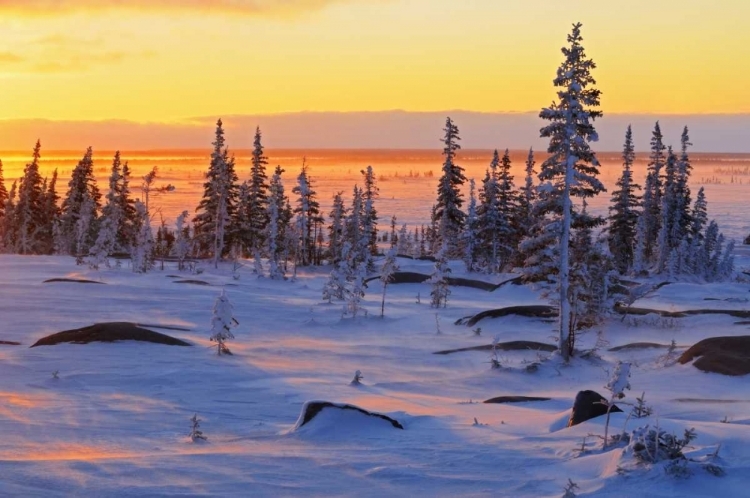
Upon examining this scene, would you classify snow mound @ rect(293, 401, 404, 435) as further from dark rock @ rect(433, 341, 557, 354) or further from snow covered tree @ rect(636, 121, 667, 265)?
snow covered tree @ rect(636, 121, 667, 265)

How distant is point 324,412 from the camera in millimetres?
9930

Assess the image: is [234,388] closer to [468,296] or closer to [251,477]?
[251,477]

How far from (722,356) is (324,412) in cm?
1284

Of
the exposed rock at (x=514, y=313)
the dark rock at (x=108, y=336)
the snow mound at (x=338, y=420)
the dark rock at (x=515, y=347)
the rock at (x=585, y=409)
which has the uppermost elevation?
the rock at (x=585, y=409)

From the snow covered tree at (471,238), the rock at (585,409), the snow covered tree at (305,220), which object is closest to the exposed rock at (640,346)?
the rock at (585,409)

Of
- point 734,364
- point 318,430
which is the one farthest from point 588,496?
point 734,364

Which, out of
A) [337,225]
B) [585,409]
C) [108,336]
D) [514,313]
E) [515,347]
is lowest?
[515,347]

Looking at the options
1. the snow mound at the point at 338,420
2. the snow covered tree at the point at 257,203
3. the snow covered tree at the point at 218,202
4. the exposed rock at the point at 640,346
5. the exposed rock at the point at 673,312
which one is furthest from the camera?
the snow covered tree at the point at 257,203

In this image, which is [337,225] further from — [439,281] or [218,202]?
[439,281]

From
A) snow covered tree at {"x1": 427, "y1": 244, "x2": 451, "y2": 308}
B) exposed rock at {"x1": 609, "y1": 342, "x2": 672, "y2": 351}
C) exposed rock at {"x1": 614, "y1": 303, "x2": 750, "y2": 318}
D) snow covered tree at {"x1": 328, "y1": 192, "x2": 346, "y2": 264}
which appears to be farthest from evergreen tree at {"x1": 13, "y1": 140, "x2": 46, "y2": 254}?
exposed rock at {"x1": 609, "y1": 342, "x2": 672, "y2": 351}

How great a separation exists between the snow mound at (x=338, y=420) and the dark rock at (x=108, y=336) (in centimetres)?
1117

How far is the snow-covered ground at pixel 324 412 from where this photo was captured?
7.05 metres

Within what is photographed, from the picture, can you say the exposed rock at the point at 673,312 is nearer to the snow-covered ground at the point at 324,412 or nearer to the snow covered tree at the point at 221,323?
the snow-covered ground at the point at 324,412

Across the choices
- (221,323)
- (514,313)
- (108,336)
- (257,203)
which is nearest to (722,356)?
(514,313)
